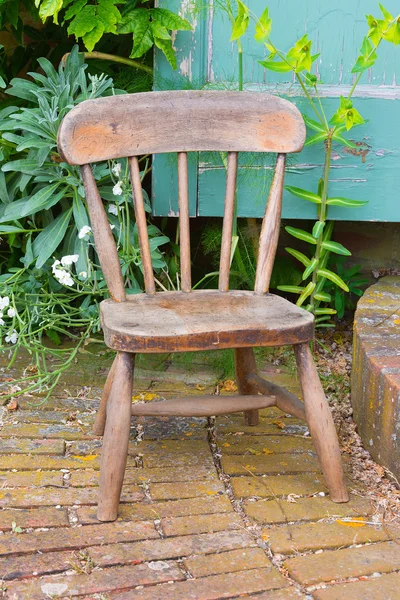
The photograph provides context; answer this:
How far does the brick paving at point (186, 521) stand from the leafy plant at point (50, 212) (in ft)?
1.22

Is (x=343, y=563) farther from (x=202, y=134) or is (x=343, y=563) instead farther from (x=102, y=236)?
(x=202, y=134)

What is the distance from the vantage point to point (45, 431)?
2498 mm

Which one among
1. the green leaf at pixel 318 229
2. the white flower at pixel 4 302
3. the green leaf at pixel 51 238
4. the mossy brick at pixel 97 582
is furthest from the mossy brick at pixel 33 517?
the green leaf at pixel 318 229

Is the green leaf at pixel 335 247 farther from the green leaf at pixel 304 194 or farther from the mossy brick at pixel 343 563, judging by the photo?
the mossy brick at pixel 343 563

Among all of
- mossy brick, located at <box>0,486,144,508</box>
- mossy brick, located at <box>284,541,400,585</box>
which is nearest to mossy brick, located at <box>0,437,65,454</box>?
mossy brick, located at <box>0,486,144,508</box>

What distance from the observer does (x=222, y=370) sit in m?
3.04

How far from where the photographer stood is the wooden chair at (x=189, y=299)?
1962mm

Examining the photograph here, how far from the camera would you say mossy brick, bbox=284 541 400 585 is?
5.78 feet

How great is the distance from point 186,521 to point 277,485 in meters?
0.32

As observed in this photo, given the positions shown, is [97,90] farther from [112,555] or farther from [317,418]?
[112,555]

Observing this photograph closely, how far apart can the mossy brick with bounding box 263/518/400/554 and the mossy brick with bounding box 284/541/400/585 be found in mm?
30

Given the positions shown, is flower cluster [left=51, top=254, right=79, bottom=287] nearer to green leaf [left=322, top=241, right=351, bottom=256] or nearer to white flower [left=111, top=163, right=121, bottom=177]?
white flower [left=111, top=163, right=121, bottom=177]

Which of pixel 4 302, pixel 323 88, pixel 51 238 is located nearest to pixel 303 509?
pixel 4 302

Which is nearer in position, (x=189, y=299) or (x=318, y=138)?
(x=189, y=299)
